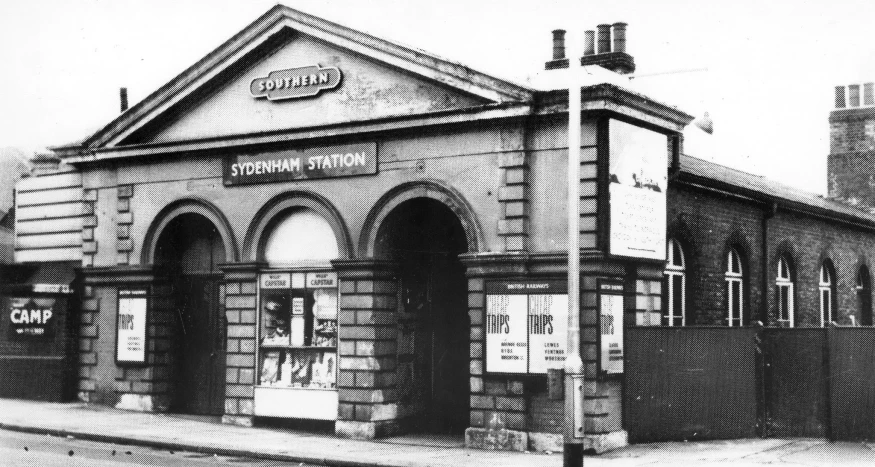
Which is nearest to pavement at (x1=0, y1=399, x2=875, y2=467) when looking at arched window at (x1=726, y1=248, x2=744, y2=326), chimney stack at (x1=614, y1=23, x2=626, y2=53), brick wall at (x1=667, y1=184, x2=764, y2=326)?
brick wall at (x1=667, y1=184, x2=764, y2=326)

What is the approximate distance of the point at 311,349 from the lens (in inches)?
808

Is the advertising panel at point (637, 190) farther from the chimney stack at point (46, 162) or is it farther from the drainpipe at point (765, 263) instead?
the chimney stack at point (46, 162)

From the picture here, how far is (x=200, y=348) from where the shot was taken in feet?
76.1

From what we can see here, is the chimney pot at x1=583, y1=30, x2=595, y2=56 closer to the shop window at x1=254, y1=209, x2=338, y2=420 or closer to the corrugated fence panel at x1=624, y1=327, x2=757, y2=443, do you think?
the shop window at x1=254, y1=209, x2=338, y2=420

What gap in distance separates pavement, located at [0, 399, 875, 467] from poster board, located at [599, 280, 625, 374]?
1.43 meters

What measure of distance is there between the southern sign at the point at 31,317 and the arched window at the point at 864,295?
22492 millimetres

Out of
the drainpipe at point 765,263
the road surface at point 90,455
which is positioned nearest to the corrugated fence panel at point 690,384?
the road surface at point 90,455

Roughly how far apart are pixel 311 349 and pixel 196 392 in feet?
13.5

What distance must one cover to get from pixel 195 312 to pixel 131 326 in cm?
144

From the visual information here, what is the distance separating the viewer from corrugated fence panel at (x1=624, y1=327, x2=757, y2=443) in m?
17.8

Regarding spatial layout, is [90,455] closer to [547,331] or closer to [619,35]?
[547,331]

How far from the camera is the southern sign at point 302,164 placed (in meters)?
19.9

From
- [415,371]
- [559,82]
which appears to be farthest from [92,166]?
[559,82]

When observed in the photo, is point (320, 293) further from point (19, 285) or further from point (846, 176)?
point (846, 176)
